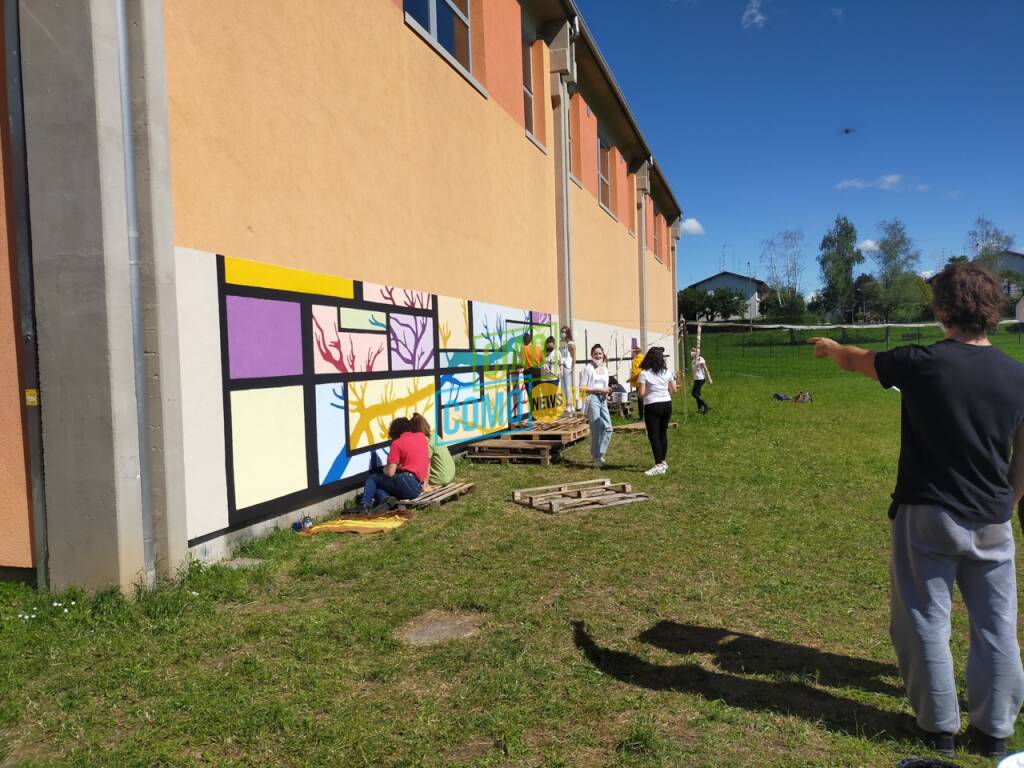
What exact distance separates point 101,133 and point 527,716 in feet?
15.1

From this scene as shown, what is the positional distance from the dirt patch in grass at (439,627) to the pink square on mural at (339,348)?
350 centimetres

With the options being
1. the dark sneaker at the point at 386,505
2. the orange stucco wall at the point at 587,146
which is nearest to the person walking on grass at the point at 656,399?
the dark sneaker at the point at 386,505

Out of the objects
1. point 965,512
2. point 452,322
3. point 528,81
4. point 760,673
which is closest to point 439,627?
point 760,673

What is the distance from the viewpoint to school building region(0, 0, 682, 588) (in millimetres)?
4789

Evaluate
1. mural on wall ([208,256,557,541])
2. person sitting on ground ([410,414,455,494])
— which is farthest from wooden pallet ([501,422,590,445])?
person sitting on ground ([410,414,455,494])

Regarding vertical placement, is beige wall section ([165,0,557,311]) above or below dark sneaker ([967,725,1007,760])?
above

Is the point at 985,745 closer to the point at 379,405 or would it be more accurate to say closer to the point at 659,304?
the point at 379,405

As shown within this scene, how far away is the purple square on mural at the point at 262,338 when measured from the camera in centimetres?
616

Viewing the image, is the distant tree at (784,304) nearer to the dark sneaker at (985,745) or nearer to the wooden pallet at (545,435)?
the wooden pallet at (545,435)

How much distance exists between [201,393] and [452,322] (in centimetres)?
553

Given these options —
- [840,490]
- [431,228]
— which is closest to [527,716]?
[840,490]

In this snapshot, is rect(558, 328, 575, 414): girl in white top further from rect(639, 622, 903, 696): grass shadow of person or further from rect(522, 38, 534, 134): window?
rect(639, 622, 903, 696): grass shadow of person

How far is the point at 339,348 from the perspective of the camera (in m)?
7.78

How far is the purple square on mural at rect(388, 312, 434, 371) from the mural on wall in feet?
0.05
